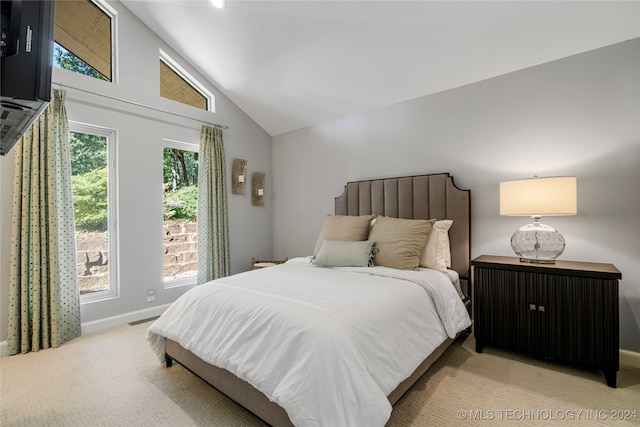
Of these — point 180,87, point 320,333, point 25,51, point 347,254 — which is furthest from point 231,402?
point 180,87

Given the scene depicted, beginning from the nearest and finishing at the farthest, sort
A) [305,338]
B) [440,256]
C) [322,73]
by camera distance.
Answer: [305,338] < [440,256] < [322,73]

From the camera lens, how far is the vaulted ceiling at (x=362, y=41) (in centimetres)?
221

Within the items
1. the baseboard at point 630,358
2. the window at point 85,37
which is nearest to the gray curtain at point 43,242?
the window at point 85,37

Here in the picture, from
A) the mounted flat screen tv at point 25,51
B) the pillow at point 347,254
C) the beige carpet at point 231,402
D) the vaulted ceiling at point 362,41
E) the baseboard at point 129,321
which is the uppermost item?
the vaulted ceiling at point 362,41

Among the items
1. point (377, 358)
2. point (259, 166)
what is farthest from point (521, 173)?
point (259, 166)

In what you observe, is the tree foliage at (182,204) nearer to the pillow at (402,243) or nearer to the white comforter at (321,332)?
the white comforter at (321,332)

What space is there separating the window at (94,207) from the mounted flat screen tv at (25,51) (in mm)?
2431

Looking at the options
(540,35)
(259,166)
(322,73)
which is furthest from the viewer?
(259,166)

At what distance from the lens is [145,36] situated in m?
3.36

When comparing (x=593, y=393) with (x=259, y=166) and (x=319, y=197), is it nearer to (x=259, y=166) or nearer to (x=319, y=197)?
(x=319, y=197)

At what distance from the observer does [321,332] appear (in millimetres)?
1335

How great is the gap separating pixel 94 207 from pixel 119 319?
3.86 feet

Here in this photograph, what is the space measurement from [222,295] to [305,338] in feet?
2.46

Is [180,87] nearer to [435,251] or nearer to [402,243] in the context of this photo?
[402,243]
